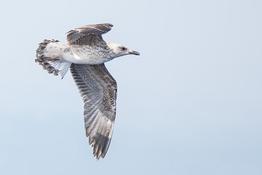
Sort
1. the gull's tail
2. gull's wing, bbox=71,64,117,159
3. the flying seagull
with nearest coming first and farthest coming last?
the flying seagull
the gull's tail
gull's wing, bbox=71,64,117,159

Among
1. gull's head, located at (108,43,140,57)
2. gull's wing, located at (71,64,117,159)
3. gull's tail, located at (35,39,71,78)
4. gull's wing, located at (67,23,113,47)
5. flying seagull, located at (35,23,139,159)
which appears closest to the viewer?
gull's wing, located at (67,23,113,47)

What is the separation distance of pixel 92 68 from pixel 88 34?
8.87ft

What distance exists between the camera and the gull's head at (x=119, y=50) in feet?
86.9

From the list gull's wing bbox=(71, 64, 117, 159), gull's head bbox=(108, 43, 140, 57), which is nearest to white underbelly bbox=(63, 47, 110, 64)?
gull's head bbox=(108, 43, 140, 57)

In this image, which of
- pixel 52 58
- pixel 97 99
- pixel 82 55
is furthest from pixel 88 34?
pixel 97 99

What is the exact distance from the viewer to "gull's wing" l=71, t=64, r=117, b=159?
91.1 feet

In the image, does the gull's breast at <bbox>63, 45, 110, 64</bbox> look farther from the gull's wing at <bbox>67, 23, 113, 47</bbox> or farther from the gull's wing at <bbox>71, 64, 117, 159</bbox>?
the gull's wing at <bbox>71, 64, 117, 159</bbox>

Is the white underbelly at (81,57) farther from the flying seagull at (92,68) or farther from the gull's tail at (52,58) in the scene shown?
the gull's tail at (52,58)

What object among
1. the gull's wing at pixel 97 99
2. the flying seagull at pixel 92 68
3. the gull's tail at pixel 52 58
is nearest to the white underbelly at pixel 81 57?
the flying seagull at pixel 92 68

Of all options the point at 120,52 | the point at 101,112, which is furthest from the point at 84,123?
the point at 120,52

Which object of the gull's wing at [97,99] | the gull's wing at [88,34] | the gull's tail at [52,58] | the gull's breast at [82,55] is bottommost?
the gull's wing at [97,99]

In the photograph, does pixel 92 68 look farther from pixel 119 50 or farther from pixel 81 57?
pixel 81 57

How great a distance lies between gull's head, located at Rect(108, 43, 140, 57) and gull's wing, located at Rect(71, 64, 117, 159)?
118cm

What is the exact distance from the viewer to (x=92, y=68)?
27.9 meters
